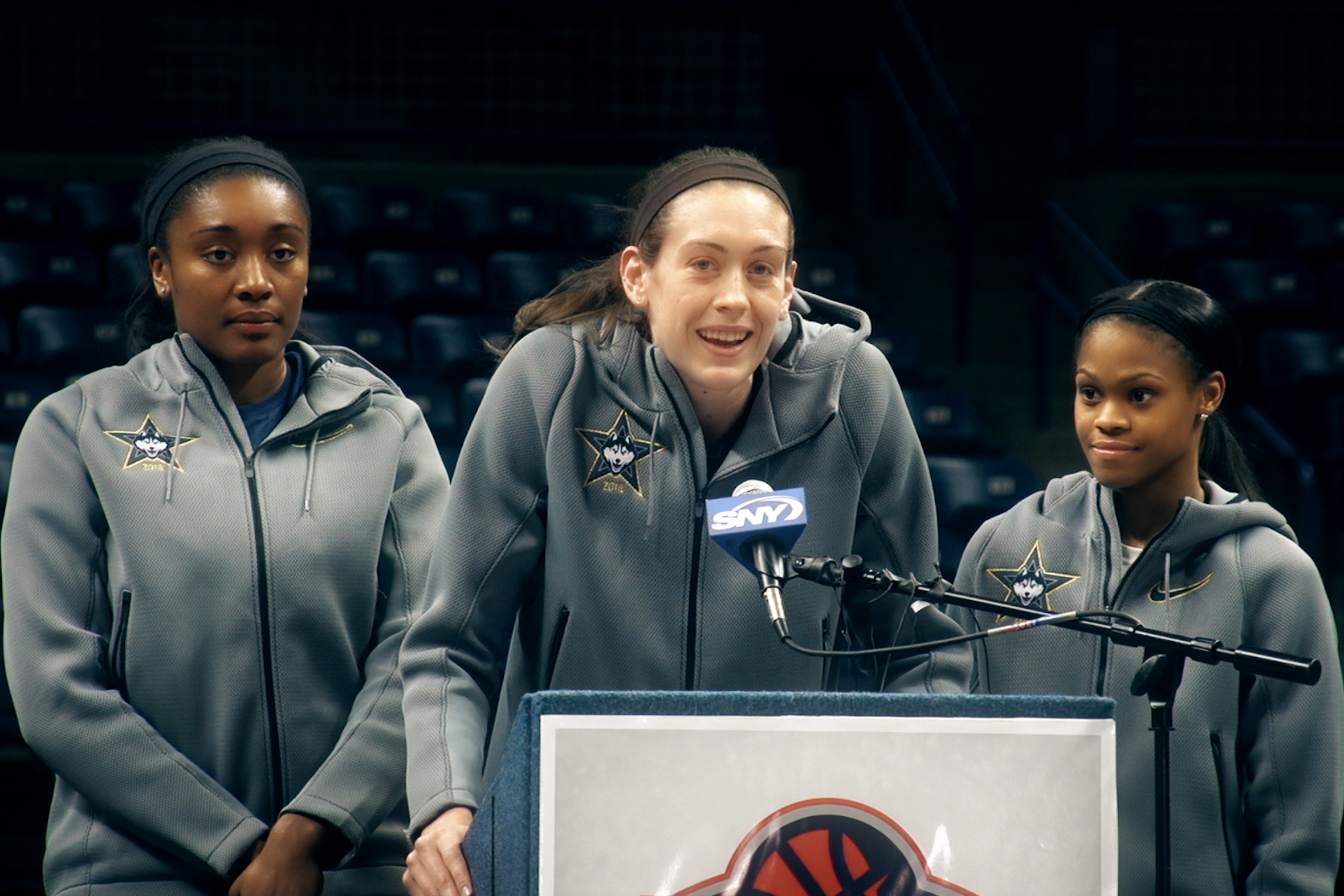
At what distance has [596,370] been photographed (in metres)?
2.20

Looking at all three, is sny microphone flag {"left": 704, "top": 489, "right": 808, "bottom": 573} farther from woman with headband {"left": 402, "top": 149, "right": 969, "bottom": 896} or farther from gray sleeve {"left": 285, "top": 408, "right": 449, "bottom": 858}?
gray sleeve {"left": 285, "top": 408, "right": 449, "bottom": 858}

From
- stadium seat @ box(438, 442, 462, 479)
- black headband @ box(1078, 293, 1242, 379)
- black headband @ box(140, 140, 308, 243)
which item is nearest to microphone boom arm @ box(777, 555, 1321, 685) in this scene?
black headband @ box(1078, 293, 1242, 379)

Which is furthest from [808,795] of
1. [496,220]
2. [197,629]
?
[496,220]

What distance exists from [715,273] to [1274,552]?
3.11 ft

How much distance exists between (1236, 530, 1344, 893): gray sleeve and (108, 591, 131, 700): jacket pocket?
5.26 ft

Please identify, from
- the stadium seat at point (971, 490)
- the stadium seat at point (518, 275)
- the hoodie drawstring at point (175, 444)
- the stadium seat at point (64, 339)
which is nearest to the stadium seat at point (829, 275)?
the stadium seat at point (518, 275)

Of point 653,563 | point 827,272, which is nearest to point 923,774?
point 653,563

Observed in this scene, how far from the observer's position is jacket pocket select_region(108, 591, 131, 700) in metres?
2.24

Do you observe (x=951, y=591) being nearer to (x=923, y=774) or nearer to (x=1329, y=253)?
(x=923, y=774)

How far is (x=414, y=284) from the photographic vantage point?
6090mm

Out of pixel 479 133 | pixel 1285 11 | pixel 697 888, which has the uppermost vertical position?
pixel 1285 11

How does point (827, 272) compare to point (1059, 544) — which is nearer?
point (1059, 544)

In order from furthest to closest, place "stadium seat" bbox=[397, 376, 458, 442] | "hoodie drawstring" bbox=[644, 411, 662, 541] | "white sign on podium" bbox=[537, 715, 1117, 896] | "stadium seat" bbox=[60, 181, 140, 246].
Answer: "stadium seat" bbox=[60, 181, 140, 246], "stadium seat" bbox=[397, 376, 458, 442], "hoodie drawstring" bbox=[644, 411, 662, 541], "white sign on podium" bbox=[537, 715, 1117, 896]

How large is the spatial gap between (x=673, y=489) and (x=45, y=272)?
4.39 metres
